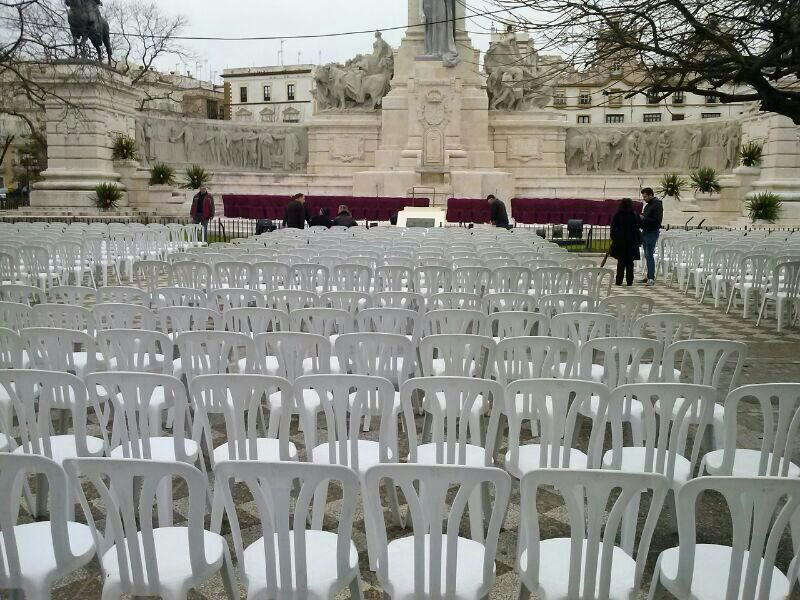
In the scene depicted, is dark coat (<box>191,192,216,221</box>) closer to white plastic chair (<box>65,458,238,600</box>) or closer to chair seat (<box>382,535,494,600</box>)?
white plastic chair (<box>65,458,238,600</box>)

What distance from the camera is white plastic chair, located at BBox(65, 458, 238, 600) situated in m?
2.39

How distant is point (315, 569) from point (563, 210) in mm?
26188

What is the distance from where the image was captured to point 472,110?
1347 inches

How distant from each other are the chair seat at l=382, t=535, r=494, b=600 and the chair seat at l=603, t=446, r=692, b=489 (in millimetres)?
1165

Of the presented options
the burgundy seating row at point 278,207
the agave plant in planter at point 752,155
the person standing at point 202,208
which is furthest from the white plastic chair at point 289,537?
the agave plant in planter at point 752,155

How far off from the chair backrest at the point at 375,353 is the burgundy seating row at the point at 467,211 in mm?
21761

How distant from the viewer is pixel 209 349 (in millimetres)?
4477

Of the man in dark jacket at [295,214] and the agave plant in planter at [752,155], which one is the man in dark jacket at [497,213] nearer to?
the man in dark jacket at [295,214]

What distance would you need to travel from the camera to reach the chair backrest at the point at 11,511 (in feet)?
7.94

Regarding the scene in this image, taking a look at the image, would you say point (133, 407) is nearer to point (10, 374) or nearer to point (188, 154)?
point (10, 374)

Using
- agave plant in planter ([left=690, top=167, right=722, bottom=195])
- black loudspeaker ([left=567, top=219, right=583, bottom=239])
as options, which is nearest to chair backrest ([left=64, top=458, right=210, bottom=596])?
black loudspeaker ([left=567, top=219, right=583, bottom=239])

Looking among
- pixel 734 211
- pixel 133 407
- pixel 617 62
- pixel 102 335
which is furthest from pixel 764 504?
pixel 734 211

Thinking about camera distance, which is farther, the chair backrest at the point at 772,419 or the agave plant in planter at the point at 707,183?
the agave plant in planter at the point at 707,183

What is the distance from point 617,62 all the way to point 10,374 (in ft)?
24.7
